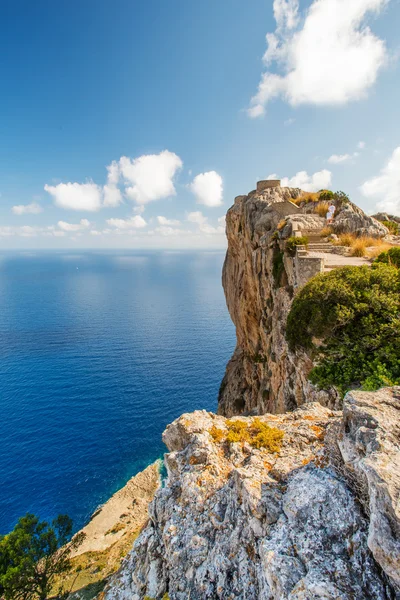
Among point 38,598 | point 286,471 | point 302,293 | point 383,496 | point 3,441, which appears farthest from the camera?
point 3,441

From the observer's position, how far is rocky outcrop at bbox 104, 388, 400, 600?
17.1 ft

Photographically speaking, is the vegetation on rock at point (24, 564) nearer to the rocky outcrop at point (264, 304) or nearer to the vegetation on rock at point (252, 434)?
the vegetation on rock at point (252, 434)

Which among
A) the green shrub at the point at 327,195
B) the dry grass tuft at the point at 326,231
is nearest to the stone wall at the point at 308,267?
the dry grass tuft at the point at 326,231

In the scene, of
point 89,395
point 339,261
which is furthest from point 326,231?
point 89,395

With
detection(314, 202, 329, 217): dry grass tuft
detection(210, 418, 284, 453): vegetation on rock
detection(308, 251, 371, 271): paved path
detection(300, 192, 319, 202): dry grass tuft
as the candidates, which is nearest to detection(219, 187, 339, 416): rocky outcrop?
detection(308, 251, 371, 271): paved path

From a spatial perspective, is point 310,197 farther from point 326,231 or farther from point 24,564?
point 24,564

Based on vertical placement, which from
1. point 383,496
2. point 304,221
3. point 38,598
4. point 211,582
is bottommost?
point 38,598

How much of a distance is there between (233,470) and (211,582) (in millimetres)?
2545

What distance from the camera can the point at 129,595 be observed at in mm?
8688

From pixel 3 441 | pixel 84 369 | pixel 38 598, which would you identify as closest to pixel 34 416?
pixel 3 441

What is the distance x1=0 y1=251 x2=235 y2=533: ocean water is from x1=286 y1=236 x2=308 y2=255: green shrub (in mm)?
39787

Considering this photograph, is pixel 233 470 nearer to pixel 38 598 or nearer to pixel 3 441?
pixel 38 598

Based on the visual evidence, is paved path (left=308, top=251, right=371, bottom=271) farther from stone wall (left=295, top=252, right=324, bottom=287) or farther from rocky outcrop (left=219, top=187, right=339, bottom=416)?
rocky outcrop (left=219, top=187, right=339, bottom=416)

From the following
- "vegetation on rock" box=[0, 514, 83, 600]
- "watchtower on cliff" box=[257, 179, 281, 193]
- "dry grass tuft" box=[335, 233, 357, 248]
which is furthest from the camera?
"watchtower on cliff" box=[257, 179, 281, 193]
